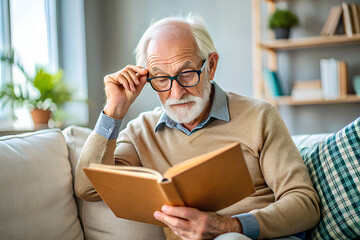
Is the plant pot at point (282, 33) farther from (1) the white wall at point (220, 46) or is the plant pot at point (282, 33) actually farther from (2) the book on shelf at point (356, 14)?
(2) the book on shelf at point (356, 14)

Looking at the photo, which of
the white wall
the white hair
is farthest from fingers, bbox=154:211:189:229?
the white wall

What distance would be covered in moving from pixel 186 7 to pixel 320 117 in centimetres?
163

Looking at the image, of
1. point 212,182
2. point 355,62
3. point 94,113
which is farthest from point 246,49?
point 212,182

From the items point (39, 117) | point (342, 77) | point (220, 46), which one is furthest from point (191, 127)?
point (220, 46)

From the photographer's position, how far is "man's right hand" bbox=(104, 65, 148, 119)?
1.49 m

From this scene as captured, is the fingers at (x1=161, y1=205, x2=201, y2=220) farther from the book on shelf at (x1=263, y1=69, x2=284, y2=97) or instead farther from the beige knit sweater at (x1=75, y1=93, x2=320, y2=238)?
the book on shelf at (x1=263, y1=69, x2=284, y2=97)

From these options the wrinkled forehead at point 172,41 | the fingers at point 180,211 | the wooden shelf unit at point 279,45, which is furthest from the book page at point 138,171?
the wooden shelf unit at point 279,45

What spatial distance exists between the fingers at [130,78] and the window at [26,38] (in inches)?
64.5

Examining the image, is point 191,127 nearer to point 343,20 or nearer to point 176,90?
point 176,90

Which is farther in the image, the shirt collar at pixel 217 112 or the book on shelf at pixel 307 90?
the book on shelf at pixel 307 90

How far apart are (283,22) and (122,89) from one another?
2101mm

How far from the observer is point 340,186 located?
1.26m

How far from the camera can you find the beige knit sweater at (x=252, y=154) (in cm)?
123

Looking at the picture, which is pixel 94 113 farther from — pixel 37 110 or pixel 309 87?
pixel 309 87
